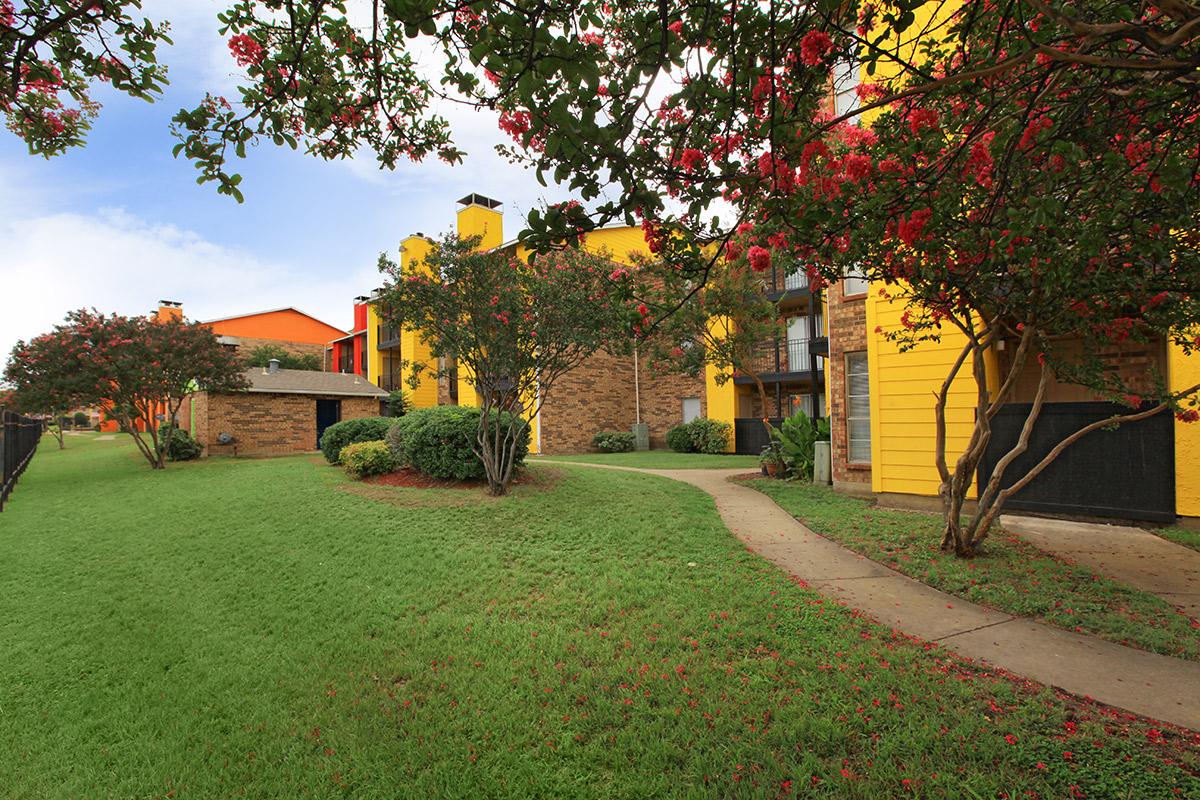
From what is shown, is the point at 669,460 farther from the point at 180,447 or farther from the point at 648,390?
the point at 180,447

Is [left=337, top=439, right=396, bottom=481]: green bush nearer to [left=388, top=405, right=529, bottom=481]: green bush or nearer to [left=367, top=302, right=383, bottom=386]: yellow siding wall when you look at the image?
[left=388, top=405, right=529, bottom=481]: green bush

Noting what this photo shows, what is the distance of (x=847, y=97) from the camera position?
10812mm

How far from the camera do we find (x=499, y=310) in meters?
9.03

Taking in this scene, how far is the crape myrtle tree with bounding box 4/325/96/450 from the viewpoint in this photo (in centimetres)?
1445

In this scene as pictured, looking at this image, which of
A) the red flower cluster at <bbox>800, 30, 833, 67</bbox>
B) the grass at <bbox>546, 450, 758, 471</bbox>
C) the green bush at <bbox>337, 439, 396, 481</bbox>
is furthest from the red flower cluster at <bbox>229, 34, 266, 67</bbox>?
the grass at <bbox>546, 450, 758, 471</bbox>

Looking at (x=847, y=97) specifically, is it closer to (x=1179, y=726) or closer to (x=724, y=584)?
(x=724, y=584)

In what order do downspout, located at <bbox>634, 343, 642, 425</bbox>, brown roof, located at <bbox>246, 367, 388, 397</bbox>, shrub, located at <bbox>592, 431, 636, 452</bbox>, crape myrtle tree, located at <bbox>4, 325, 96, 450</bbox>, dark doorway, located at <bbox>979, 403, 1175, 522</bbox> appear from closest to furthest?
dark doorway, located at <bbox>979, 403, 1175, 522</bbox>
crape myrtle tree, located at <bbox>4, 325, 96, 450</bbox>
brown roof, located at <bbox>246, 367, 388, 397</bbox>
shrub, located at <bbox>592, 431, 636, 452</bbox>
downspout, located at <bbox>634, 343, 642, 425</bbox>

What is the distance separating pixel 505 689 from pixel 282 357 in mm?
38210

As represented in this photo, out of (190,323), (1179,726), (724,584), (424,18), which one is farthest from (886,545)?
(190,323)

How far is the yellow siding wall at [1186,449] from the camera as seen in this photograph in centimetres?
664

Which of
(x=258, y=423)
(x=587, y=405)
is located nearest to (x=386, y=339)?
(x=258, y=423)

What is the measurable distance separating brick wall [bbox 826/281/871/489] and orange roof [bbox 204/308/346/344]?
41.0 meters

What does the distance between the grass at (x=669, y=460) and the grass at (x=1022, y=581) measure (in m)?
8.08

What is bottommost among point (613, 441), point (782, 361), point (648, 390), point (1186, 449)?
point (613, 441)
